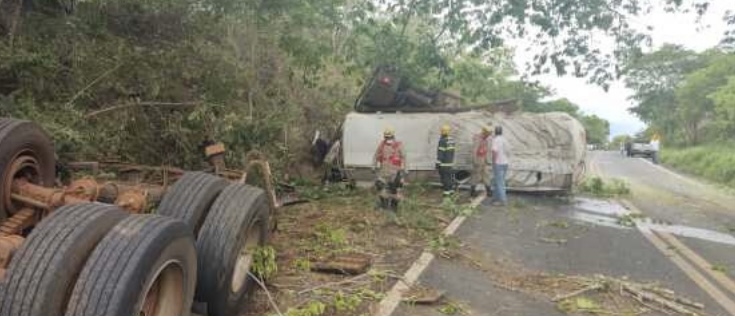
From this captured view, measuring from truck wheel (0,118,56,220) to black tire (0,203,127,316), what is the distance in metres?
1.70

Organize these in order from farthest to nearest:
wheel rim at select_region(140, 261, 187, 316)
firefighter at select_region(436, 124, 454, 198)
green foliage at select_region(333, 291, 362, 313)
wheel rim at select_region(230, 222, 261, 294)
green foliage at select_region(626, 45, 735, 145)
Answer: green foliage at select_region(626, 45, 735, 145) → firefighter at select_region(436, 124, 454, 198) → green foliage at select_region(333, 291, 362, 313) → wheel rim at select_region(230, 222, 261, 294) → wheel rim at select_region(140, 261, 187, 316)

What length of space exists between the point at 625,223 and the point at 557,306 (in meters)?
6.37

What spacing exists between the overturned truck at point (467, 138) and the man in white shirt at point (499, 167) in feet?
4.28

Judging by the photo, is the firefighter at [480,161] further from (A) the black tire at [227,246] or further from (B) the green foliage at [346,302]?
(A) the black tire at [227,246]

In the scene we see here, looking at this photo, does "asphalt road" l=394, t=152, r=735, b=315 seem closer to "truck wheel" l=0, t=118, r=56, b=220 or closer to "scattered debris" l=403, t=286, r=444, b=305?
"scattered debris" l=403, t=286, r=444, b=305

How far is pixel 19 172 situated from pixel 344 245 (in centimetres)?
397

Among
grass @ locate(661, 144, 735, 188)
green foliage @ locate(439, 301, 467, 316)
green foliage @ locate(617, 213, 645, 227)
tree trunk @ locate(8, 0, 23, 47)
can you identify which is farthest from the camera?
grass @ locate(661, 144, 735, 188)

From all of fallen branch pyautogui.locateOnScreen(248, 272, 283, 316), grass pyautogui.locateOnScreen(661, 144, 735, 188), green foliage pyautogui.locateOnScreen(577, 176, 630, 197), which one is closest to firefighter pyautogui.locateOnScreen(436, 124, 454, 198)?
green foliage pyautogui.locateOnScreen(577, 176, 630, 197)

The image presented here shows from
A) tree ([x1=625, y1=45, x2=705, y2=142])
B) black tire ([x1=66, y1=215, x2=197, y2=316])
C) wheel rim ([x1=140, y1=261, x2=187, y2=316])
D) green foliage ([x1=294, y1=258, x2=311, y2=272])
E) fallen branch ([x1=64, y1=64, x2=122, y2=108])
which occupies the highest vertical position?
tree ([x1=625, y1=45, x2=705, y2=142])

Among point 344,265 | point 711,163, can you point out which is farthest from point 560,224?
point 711,163

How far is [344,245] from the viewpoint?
821 cm

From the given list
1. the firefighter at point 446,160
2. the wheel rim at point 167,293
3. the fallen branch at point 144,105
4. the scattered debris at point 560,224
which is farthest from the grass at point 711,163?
the wheel rim at point 167,293

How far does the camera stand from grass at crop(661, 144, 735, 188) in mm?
28250

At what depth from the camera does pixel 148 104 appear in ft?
33.0
